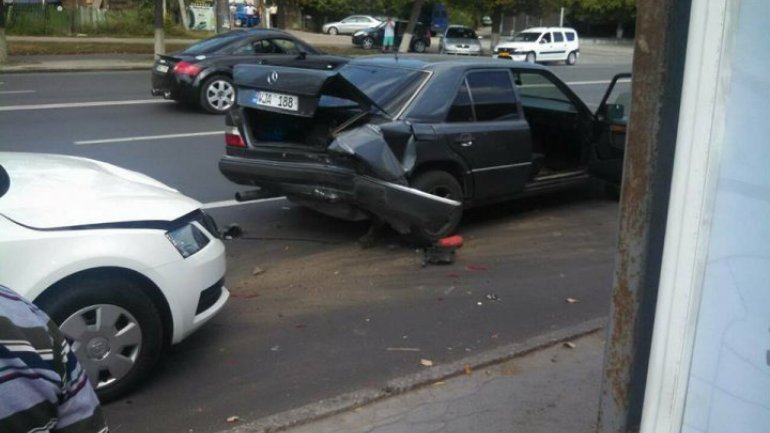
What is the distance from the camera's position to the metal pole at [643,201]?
2037mm

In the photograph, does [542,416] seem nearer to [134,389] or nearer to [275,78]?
[134,389]

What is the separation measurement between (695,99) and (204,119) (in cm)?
1338

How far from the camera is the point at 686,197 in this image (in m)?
1.80

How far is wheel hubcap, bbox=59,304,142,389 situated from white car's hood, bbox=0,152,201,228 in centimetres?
45

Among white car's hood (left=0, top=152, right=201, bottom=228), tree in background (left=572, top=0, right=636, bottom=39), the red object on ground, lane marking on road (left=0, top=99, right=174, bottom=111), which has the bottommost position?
the red object on ground

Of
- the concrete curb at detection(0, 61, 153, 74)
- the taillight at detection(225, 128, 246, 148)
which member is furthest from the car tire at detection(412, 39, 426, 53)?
the taillight at detection(225, 128, 246, 148)

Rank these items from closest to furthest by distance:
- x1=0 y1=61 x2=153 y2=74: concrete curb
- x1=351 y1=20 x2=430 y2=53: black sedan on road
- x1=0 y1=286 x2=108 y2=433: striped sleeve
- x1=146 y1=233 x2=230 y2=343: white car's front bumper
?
1. x1=0 y1=286 x2=108 y2=433: striped sleeve
2. x1=146 y1=233 x2=230 y2=343: white car's front bumper
3. x1=0 y1=61 x2=153 y2=74: concrete curb
4. x1=351 y1=20 x2=430 y2=53: black sedan on road

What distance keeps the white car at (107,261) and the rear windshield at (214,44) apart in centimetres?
1140

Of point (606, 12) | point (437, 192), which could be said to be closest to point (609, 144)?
point (437, 192)

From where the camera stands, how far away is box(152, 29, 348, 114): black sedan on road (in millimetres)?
15172

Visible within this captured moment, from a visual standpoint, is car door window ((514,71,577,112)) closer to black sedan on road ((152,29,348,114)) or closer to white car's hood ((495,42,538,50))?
black sedan on road ((152,29,348,114))

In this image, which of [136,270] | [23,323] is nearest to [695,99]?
[23,323]

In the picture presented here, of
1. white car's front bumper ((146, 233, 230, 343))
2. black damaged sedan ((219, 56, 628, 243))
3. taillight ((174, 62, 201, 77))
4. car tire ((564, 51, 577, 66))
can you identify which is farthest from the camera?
car tire ((564, 51, 577, 66))

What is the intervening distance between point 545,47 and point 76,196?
35.7 meters
